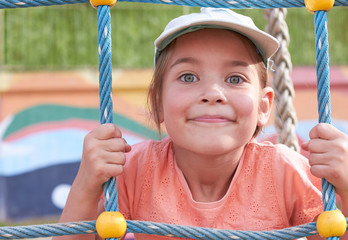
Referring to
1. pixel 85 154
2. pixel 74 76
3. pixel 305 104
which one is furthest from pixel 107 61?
pixel 305 104

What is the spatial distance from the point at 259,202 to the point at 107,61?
1.40 ft

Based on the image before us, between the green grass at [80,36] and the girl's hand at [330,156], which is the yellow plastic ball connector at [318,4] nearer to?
the girl's hand at [330,156]

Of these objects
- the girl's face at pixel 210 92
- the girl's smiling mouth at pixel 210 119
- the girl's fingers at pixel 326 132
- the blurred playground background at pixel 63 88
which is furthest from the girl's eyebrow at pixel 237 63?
the blurred playground background at pixel 63 88

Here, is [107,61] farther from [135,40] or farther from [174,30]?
[135,40]

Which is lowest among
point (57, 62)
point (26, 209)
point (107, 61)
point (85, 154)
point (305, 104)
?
point (26, 209)

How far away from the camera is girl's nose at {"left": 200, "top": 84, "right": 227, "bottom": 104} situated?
3.00 feet

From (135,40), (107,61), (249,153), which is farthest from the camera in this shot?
(135,40)

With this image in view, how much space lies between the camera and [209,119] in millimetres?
921

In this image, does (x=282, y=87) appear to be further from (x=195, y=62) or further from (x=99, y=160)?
(x=99, y=160)

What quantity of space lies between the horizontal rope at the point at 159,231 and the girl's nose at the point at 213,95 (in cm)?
23

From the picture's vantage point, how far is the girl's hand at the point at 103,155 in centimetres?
86

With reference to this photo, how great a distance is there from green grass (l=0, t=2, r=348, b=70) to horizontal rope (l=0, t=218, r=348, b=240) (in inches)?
113

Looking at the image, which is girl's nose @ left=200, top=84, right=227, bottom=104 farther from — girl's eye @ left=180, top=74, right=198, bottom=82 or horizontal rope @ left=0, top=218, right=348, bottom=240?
horizontal rope @ left=0, top=218, right=348, bottom=240

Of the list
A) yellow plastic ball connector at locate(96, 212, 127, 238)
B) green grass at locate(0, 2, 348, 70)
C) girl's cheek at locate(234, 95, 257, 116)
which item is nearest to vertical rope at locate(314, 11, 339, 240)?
girl's cheek at locate(234, 95, 257, 116)
